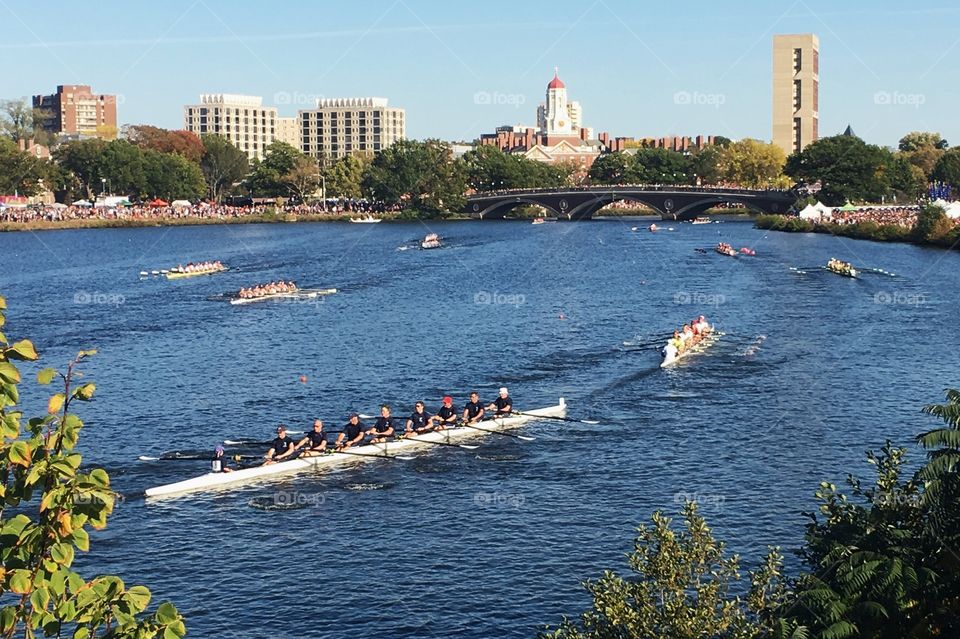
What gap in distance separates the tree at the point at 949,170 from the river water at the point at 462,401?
3386 inches

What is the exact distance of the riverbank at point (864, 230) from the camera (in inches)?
4638

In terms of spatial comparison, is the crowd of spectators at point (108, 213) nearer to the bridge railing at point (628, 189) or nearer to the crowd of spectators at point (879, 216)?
the bridge railing at point (628, 189)

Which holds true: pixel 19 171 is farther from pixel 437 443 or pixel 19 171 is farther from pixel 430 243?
pixel 437 443

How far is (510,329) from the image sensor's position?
223 ft

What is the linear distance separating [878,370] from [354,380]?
24.2 m

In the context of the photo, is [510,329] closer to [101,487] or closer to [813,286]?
[813,286]

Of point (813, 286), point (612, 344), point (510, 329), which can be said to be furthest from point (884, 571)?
point (813, 286)

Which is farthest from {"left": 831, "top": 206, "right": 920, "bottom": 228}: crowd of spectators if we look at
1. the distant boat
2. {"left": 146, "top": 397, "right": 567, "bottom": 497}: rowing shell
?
{"left": 146, "top": 397, "right": 567, "bottom": 497}: rowing shell

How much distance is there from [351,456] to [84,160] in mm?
167897

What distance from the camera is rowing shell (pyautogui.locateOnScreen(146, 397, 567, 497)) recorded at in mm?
34625

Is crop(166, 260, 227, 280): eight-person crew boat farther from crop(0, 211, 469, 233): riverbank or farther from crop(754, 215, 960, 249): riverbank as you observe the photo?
crop(0, 211, 469, 233): riverbank

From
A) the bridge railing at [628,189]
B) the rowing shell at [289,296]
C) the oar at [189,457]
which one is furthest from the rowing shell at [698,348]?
the bridge railing at [628,189]

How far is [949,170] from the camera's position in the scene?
180 meters

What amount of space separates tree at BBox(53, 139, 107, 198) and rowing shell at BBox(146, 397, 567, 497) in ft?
537
